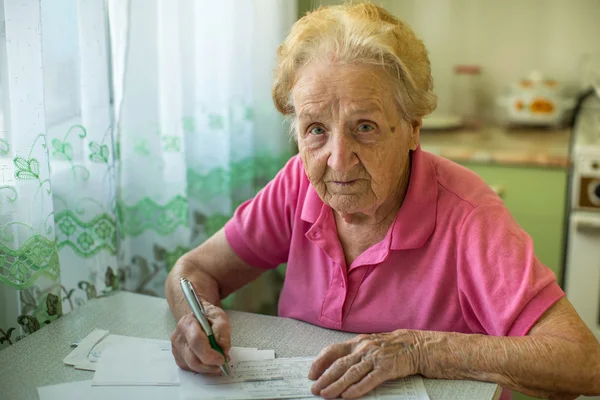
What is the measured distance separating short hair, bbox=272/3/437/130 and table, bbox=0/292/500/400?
475 mm

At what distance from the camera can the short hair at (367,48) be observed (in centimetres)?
132

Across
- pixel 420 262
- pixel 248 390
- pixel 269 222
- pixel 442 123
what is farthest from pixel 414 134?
pixel 442 123

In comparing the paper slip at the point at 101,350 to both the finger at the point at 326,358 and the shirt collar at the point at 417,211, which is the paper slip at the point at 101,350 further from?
the shirt collar at the point at 417,211

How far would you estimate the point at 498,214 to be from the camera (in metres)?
1.38

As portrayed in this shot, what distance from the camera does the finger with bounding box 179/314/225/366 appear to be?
3.93 ft

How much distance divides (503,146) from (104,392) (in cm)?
197

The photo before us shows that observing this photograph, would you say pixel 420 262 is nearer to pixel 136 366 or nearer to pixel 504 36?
pixel 136 366

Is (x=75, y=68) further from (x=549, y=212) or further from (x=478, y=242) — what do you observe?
(x=549, y=212)

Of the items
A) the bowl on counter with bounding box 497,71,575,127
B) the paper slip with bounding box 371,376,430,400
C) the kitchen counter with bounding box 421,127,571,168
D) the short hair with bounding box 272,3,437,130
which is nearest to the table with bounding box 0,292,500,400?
the paper slip with bounding box 371,376,430,400

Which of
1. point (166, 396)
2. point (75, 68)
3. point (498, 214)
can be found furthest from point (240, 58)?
point (166, 396)

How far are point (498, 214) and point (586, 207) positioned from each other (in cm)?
127

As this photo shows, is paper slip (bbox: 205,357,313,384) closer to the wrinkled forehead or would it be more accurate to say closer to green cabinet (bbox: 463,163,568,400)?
the wrinkled forehead

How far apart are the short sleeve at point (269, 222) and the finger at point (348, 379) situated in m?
0.49

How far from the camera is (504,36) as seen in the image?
3.09 metres
